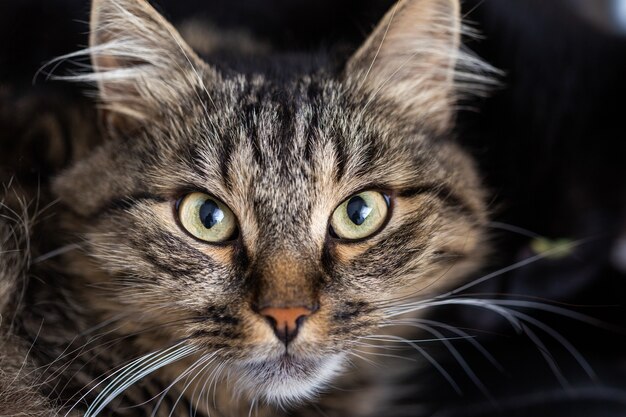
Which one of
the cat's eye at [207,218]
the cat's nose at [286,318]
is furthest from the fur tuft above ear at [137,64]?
the cat's nose at [286,318]

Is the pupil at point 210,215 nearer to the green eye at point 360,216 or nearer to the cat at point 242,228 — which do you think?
the cat at point 242,228

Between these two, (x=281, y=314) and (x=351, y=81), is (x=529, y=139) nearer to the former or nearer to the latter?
(x=351, y=81)

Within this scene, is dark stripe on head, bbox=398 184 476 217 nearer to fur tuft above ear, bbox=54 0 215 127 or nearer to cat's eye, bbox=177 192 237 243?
cat's eye, bbox=177 192 237 243

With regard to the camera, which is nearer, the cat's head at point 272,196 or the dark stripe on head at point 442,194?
the cat's head at point 272,196

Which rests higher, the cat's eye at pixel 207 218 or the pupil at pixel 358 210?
the pupil at pixel 358 210

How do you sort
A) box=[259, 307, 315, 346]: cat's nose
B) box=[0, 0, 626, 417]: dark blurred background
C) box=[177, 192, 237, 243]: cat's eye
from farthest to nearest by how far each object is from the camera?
box=[0, 0, 626, 417]: dark blurred background, box=[177, 192, 237, 243]: cat's eye, box=[259, 307, 315, 346]: cat's nose

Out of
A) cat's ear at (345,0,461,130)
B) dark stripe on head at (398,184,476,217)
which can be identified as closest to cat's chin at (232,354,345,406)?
dark stripe on head at (398,184,476,217)

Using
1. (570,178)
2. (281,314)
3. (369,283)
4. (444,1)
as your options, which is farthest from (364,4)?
(281,314)

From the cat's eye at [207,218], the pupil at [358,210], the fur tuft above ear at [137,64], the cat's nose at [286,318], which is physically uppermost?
the fur tuft above ear at [137,64]
